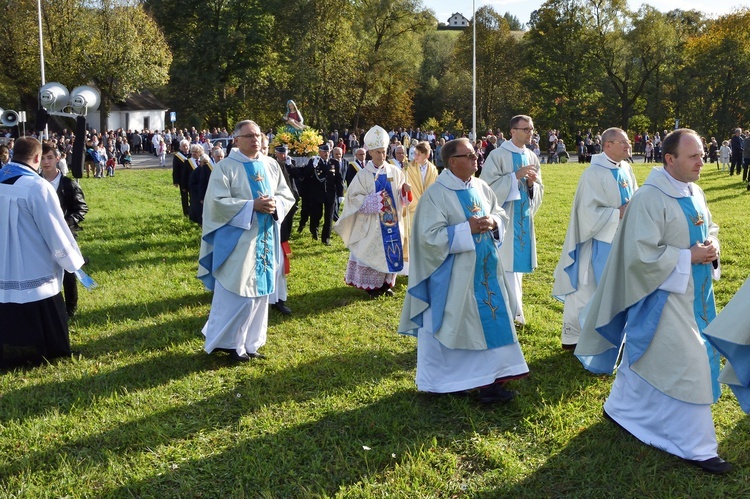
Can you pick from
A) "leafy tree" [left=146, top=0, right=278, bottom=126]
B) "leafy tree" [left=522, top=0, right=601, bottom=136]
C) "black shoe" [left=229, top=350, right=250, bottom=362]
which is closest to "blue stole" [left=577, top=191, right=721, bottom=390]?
"black shoe" [left=229, top=350, right=250, bottom=362]

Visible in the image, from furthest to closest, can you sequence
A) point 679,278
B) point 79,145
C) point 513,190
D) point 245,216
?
point 79,145
point 513,190
point 245,216
point 679,278

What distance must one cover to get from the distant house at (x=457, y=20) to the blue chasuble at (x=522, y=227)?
316 feet

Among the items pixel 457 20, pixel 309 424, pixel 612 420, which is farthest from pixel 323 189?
pixel 457 20

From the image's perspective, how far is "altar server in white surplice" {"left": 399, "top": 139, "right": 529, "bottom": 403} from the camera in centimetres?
532

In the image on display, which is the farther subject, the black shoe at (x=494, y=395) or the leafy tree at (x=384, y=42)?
the leafy tree at (x=384, y=42)

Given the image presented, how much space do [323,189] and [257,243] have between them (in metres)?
6.82

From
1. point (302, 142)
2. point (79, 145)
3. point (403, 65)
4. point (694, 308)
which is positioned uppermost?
point (403, 65)

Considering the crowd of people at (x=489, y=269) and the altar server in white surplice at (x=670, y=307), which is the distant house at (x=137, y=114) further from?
the altar server in white surplice at (x=670, y=307)

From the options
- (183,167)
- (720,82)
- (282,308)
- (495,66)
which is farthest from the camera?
(495,66)

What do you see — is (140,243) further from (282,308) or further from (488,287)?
(488,287)

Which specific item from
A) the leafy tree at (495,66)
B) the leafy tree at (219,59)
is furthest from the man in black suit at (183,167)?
the leafy tree at (495,66)

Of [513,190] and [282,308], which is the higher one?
[513,190]

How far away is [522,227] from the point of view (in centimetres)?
748

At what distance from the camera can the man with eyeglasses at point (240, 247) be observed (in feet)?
21.3
